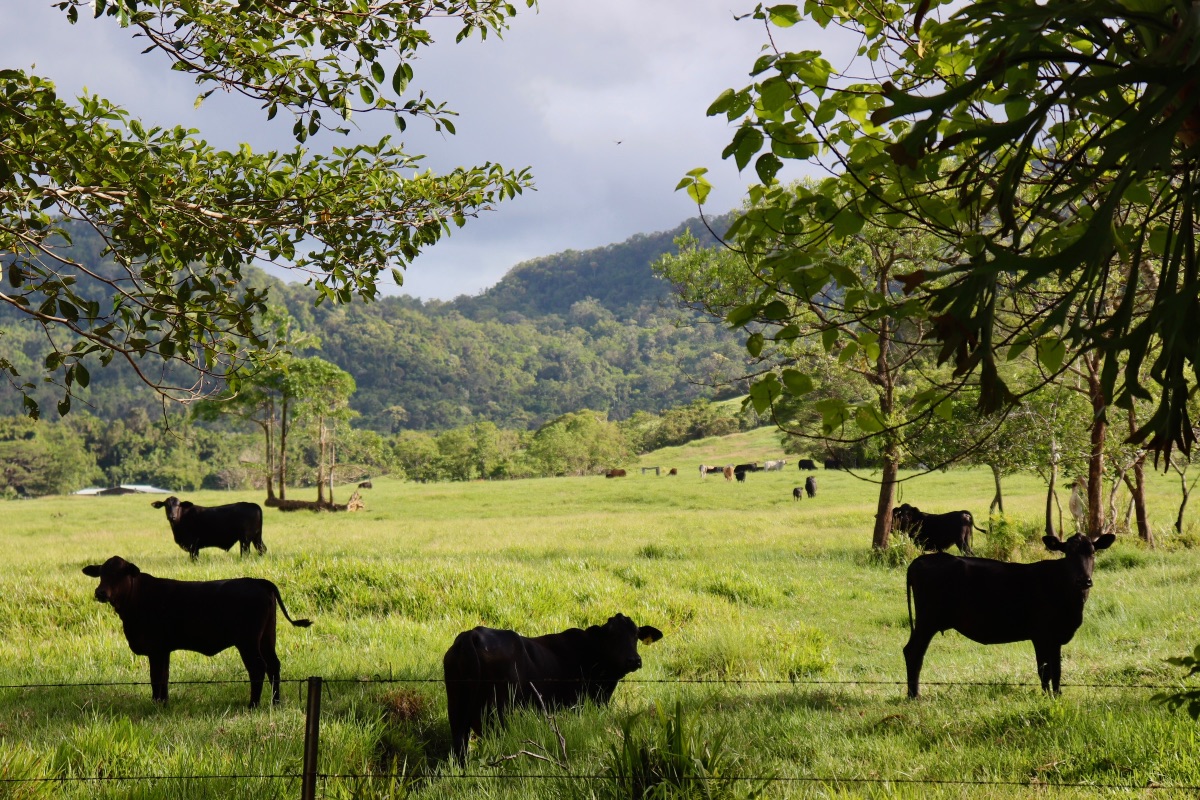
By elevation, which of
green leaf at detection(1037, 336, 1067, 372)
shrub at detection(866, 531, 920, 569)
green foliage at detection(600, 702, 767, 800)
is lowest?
shrub at detection(866, 531, 920, 569)

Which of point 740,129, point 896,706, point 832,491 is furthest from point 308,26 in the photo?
point 832,491

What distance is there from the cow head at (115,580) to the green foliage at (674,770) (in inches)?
187

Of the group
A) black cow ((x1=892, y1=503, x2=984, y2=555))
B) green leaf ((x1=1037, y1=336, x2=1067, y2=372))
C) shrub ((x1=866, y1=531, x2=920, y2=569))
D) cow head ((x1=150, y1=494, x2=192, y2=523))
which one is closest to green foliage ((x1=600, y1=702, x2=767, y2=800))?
green leaf ((x1=1037, y1=336, x2=1067, y2=372))

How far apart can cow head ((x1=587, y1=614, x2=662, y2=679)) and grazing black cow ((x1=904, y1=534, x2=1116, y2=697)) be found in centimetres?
229

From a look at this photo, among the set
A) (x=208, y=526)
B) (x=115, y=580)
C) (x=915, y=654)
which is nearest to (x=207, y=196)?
(x=115, y=580)

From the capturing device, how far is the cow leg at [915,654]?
7432 millimetres

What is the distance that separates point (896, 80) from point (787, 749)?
13.8 feet

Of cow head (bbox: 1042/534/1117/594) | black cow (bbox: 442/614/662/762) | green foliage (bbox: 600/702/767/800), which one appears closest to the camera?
green foliage (bbox: 600/702/767/800)

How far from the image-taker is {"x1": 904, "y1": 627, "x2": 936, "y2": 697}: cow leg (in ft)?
24.4

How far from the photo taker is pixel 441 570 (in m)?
13.3

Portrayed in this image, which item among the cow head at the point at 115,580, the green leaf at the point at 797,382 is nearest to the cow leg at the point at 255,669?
the cow head at the point at 115,580

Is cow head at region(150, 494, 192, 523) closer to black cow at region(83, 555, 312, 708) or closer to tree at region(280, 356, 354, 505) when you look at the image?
black cow at region(83, 555, 312, 708)

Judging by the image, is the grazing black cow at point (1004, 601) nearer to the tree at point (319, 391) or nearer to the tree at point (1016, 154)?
the tree at point (1016, 154)

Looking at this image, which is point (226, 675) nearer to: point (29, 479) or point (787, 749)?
point (787, 749)
